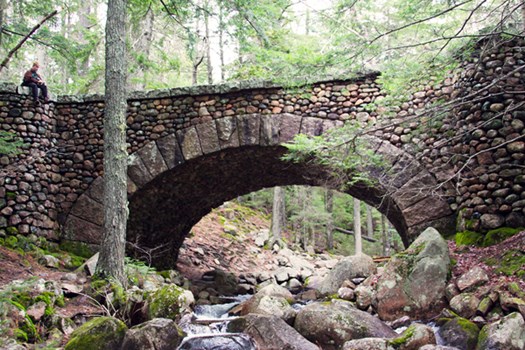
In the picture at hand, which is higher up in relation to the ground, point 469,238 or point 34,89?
point 34,89

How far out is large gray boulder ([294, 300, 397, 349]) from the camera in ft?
15.1

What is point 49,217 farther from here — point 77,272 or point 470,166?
point 470,166

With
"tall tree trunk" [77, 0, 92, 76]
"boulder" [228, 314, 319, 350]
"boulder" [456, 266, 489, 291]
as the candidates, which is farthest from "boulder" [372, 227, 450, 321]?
"tall tree trunk" [77, 0, 92, 76]

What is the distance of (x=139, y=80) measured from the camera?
1102 cm

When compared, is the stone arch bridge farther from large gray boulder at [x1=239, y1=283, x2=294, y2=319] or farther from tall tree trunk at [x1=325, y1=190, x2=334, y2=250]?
tall tree trunk at [x1=325, y1=190, x2=334, y2=250]

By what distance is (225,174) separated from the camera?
8.80 metres

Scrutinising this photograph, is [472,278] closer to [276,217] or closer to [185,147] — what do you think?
[185,147]

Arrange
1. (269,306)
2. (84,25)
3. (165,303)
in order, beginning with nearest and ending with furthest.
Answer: (165,303)
(269,306)
(84,25)

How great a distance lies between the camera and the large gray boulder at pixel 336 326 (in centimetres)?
460

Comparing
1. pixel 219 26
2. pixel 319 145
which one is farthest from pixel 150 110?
pixel 319 145

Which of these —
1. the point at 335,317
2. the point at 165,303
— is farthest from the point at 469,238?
the point at 165,303

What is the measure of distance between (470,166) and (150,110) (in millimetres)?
5394

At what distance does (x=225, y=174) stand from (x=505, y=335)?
592 cm

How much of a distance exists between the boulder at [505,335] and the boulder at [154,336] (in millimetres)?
2900
